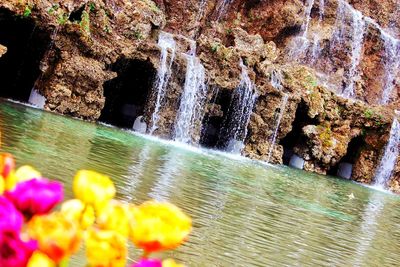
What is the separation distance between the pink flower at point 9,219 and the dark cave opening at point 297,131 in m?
26.1

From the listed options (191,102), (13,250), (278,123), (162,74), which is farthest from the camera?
(278,123)

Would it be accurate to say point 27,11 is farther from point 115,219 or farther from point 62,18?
point 115,219

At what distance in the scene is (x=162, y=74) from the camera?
21.9 meters

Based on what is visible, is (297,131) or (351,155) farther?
(351,155)

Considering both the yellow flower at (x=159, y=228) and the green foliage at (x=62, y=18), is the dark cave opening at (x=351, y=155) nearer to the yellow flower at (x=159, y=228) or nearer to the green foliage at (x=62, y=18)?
the green foliage at (x=62, y=18)

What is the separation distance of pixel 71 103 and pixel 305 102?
11.8m

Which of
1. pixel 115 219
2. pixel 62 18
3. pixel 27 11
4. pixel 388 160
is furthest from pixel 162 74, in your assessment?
pixel 115 219

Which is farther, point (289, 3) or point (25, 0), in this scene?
A: point (289, 3)

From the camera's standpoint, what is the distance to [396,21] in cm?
3684

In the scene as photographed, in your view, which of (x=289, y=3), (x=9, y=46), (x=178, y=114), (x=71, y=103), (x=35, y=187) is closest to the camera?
(x=35, y=187)

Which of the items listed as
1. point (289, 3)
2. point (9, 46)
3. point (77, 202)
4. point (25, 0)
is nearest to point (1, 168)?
point (77, 202)

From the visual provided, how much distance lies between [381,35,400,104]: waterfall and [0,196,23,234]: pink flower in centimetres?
3653

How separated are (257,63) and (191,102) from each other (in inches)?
146

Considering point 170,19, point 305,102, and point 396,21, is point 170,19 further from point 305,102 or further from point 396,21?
point 396,21
